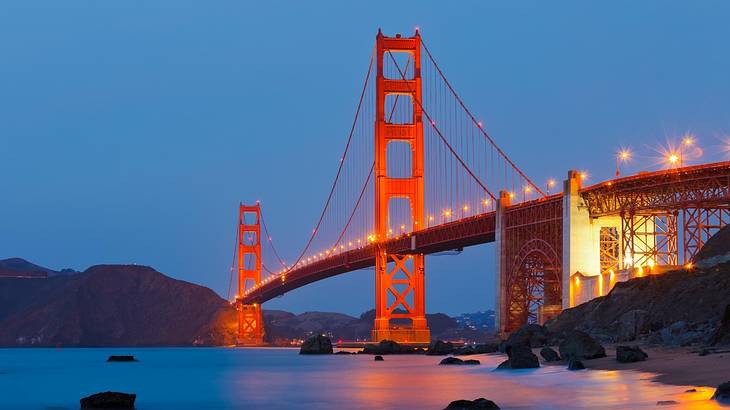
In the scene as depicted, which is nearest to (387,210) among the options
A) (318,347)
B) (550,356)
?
(318,347)

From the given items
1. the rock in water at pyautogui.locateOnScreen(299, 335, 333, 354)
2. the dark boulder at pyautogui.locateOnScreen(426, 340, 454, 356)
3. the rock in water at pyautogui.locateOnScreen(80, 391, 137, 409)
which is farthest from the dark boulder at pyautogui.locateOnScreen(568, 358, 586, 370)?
the rock in water at pyautogui.locateOnScreen(299, 335, 333, 354)

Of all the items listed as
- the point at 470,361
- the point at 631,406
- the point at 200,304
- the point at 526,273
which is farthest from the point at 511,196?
the point at 200,304

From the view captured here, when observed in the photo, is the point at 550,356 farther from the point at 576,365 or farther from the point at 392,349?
the point at 392,349

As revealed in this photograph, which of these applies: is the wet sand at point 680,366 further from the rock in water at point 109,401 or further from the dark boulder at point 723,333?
the rock in water at point 109,401

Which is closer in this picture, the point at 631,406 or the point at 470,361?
the point at 631,406

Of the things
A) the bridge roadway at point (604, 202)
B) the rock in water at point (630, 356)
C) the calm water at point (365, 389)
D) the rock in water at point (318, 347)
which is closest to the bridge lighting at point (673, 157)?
the bridge roadway at point (604, 202)

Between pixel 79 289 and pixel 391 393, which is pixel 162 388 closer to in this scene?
pixel 391 393

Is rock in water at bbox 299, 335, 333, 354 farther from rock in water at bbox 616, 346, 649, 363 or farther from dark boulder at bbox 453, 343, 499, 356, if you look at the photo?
rock in water at bbox 616, 346, 649, 363
